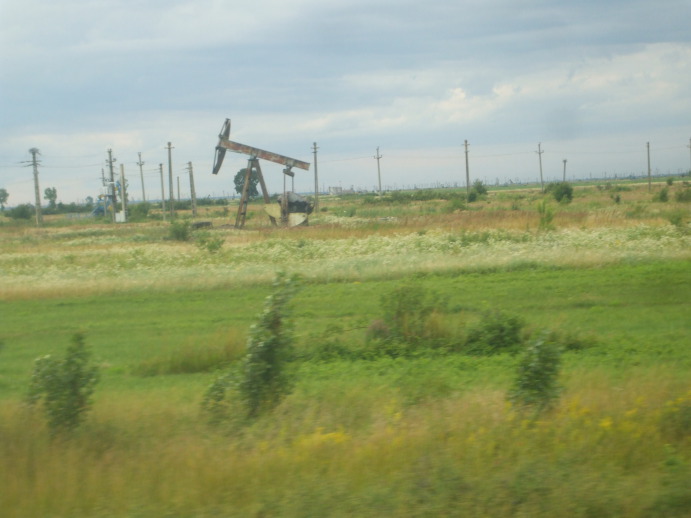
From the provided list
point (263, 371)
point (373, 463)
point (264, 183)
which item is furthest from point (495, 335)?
point (264, 183)

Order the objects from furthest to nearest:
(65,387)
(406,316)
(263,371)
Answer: (406,316), (263,371), (65,387)

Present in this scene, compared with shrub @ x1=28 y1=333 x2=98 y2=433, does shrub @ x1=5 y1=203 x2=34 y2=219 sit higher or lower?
higher

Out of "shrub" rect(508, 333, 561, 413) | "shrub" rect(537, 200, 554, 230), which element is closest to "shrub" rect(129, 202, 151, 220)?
"shrub" rect(537, 200, 554, 230)

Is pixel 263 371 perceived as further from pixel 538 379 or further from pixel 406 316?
pixel 406 316

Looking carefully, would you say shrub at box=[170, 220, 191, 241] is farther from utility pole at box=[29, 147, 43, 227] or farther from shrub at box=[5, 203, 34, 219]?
shrub at box=[5, 203, 34, 219]

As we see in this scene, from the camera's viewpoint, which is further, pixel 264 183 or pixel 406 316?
pixel 264 183

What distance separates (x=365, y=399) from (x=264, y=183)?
127 ft

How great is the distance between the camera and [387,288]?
19.3m

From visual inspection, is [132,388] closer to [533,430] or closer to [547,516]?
[533,430]

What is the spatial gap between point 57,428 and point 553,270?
17075 mm

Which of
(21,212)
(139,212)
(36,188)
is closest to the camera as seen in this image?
(36,188)

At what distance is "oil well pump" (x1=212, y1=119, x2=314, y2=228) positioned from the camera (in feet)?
147

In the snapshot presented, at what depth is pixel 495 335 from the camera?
12539mm

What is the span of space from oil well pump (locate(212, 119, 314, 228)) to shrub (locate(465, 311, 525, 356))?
3306 centimetres
